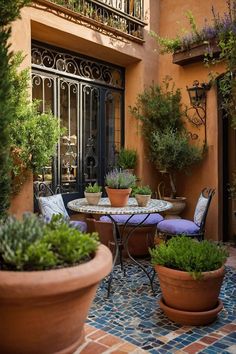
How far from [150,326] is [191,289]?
17.6 inches

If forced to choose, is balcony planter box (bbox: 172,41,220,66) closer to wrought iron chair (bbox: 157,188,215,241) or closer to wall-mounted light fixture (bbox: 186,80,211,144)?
wall-mounted light fixture (bbox: 186,80,211,144)

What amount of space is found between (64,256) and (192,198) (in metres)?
4.19

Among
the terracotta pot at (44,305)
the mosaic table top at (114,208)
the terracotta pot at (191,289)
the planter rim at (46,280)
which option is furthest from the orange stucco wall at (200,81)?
the planter rim at (46,280)

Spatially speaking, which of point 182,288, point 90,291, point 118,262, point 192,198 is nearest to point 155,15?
point 192,198

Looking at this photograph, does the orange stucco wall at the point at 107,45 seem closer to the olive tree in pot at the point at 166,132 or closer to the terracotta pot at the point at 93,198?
the olive tree in pot at the point at 166,132

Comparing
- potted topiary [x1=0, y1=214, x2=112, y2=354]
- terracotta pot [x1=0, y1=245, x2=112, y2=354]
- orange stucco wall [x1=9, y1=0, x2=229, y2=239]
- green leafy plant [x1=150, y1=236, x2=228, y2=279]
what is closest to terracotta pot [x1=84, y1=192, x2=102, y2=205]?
green leafy plant [x1=150, y1=236, x2=228, y2=279]

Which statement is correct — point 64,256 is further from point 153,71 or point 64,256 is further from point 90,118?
point 153,71

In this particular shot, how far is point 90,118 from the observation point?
5.68m

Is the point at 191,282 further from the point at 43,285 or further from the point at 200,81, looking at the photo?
A: the point at 200,81

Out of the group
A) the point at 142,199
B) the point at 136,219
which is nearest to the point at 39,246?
the point at 142,199

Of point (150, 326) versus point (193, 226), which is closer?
point (150, 326)

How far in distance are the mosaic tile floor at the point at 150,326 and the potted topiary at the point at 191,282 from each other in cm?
10

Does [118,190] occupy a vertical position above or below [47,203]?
above

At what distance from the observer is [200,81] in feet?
19.1
